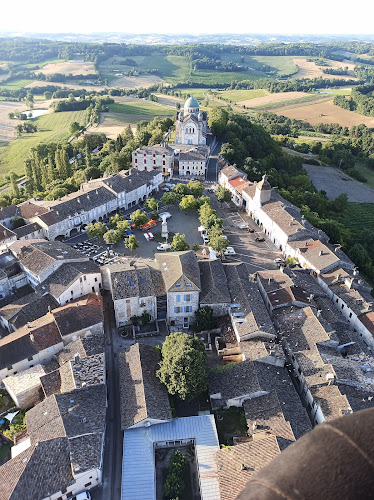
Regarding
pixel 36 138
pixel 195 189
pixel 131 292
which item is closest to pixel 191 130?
pixel 195 189

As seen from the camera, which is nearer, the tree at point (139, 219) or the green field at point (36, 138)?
the tree at point (139, 219)

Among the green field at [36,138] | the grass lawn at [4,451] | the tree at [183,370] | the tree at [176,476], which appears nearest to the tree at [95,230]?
the tree at [183,370]

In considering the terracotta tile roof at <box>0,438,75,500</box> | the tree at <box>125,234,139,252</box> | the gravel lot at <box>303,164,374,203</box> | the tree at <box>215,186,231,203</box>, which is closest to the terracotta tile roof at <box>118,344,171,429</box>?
the terracotta tile roof at <box>0,438,75,500</box>

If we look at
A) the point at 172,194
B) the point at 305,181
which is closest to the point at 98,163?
the point at 172,194

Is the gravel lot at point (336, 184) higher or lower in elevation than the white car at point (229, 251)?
lower

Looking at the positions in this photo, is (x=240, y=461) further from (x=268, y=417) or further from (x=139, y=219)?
(x=139, y=219)

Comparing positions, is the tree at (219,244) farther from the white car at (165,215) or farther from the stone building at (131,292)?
the white car at (165,215)

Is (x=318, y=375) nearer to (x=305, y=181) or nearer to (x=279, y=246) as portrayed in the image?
(x=279, y=246)
